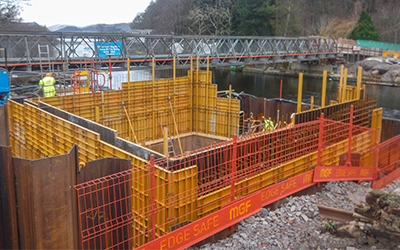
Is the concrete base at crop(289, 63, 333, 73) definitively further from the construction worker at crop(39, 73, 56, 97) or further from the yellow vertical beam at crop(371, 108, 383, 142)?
the construction worker at crop(39, 73, 56, 97)

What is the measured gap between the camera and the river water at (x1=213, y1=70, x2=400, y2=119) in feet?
111

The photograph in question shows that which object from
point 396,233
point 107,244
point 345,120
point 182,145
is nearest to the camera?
point 107,244

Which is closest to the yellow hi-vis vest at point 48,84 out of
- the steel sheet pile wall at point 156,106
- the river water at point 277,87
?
the steel sheet pile wall at point 156,106

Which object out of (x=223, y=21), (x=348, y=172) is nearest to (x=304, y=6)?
(x=223, y=21)

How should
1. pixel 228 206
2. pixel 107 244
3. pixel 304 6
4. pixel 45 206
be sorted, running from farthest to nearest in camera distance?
pixel 304 6 → pixel 228 206 → pixel 107 244 → pixel 45 206

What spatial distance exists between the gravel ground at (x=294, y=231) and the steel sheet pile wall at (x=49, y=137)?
95.0 inches

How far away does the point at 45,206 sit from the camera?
12.1 ft

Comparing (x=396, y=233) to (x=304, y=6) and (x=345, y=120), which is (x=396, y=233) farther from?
(x=304, y=6)

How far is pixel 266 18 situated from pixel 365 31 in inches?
712

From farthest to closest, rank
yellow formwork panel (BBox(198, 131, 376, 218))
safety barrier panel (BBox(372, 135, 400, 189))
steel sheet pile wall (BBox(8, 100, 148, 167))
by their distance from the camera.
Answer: safety barrier panel (BBox(372, 135, 400, 189)), steel sheet pile wall (BBox(8, 100, 148, 167)), yellow formwork panel (BBox(198, 131, 376, 218))

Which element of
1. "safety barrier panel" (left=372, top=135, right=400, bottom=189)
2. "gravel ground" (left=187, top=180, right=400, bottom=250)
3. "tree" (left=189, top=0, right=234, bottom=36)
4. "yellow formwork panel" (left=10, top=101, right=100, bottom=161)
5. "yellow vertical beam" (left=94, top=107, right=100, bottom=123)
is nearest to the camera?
"gravel ground" (left=187, top=180, right=400, bottom=250)

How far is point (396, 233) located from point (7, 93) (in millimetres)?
17025

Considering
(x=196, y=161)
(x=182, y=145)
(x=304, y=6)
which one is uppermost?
(x=304, y=6)

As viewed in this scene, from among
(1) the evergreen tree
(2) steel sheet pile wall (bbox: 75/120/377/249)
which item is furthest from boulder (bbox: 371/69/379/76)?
(2) steel sheet pile wall (bbox: 75/120/377/249)
